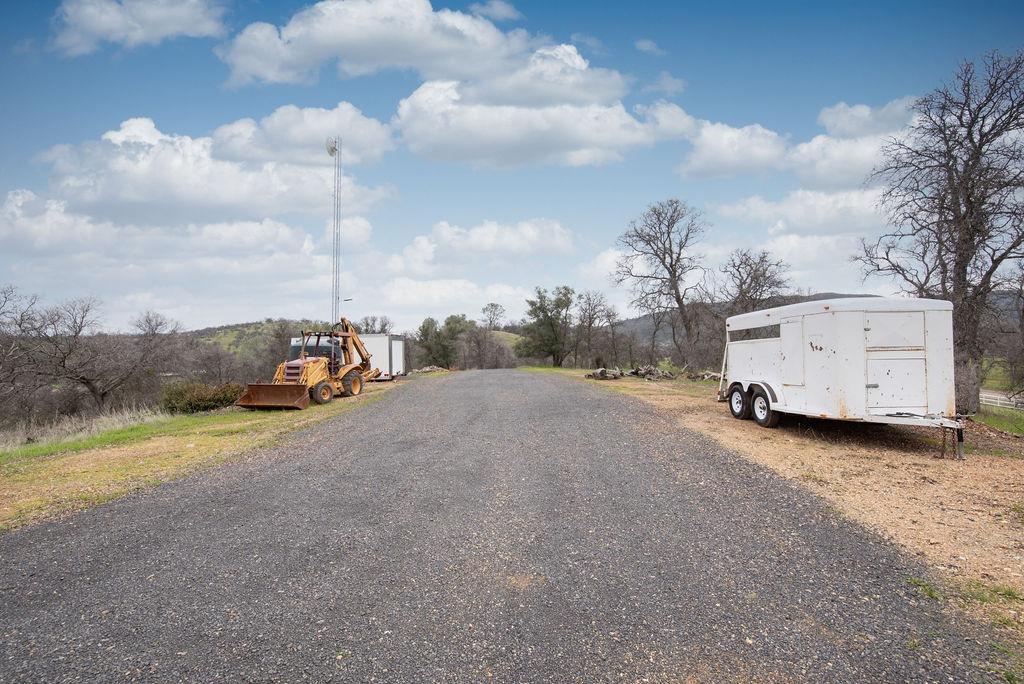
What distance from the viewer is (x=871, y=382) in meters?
8.75

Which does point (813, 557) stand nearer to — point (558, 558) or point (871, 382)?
point (558, 558)

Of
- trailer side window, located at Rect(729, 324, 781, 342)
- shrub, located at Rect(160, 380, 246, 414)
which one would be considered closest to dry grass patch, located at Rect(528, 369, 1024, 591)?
trailer side window, located at Rect(729, 324, 781, 342)

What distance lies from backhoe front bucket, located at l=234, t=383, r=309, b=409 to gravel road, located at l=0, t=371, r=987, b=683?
30.1 ft

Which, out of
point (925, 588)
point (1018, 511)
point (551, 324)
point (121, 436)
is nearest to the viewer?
point (925, 588)

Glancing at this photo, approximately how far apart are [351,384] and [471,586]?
56.2 feet

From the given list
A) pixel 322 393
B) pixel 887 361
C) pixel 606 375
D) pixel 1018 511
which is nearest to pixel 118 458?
pixel 322 393

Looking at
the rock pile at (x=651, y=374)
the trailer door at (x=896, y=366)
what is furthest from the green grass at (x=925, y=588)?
the rock pile at (x=651, y=374)

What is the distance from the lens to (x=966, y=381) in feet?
53.6

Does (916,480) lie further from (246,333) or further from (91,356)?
(246,333)

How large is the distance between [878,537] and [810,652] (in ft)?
8.03

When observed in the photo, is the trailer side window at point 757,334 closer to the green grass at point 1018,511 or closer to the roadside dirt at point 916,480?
the roadside dirt at point 916,480

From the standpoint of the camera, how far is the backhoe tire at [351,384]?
19688mm

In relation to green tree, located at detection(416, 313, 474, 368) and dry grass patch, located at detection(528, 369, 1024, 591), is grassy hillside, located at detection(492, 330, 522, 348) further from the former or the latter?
dry grass patch, located at detection(528, 369, 1024, 591)

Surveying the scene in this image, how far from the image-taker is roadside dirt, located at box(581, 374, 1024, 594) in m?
4.62
